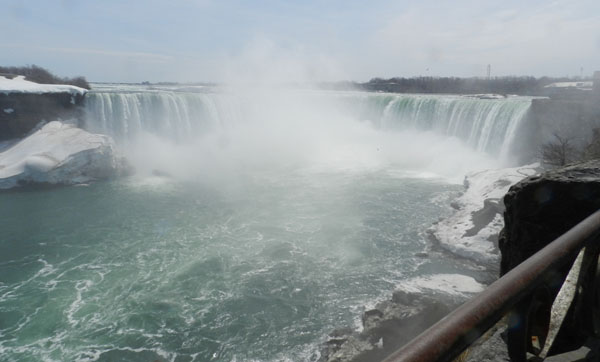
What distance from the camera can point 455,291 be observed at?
23.6 ft

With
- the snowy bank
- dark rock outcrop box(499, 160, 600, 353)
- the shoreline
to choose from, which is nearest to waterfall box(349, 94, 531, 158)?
the shoreline

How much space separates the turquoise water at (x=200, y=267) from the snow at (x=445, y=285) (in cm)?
54

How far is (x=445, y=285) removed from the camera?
7.48 meters

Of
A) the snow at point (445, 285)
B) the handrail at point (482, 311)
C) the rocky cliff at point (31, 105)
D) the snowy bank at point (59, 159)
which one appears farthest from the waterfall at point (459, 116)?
the handrail at point (482, 311)

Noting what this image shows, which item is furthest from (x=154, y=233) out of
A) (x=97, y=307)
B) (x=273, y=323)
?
(x=273, y=323)

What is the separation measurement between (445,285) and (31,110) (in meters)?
21.3

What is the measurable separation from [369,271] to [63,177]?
14668 millimetres

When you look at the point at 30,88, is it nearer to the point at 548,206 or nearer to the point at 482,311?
the point at 548,206

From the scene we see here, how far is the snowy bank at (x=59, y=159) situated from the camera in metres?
16.3

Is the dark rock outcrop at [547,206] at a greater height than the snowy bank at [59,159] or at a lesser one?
greater

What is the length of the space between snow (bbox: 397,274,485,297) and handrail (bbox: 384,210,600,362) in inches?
247

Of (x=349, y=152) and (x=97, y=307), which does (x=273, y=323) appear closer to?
(x=97, y=307)

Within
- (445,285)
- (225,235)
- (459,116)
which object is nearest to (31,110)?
(225,235)

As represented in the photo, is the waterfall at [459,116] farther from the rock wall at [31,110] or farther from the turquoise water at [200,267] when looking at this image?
the rock wall at [31,110]
